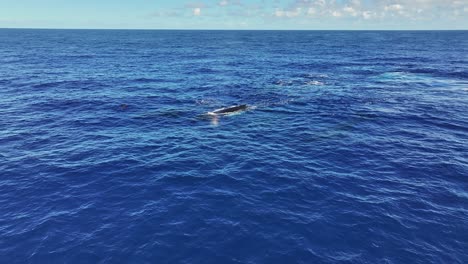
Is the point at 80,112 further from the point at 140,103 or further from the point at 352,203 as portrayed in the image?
the point at 352,203

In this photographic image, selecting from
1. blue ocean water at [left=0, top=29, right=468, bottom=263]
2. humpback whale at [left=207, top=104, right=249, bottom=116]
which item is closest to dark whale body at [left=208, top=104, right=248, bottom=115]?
humpback whale at [left=207, top=104, right=249, bottom=116]

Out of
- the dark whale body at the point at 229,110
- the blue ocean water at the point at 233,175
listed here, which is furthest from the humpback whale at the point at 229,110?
the blue ocean water at the point at 233,175

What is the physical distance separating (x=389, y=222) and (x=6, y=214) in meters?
32.7

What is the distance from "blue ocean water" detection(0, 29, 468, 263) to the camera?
25.9 m

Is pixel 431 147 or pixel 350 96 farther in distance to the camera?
pixel 350 96

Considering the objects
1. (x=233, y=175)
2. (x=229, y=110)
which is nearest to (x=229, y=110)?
(x=229, y=110)

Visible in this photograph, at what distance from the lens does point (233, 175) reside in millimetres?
37094

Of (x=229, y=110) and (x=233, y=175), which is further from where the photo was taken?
(x=229, y=110)

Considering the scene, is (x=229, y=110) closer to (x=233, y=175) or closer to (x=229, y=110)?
(x=229, y=110)

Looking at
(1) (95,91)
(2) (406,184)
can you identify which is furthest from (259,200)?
(1) (95,91)

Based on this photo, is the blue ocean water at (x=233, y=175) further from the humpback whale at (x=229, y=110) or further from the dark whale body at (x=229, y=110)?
the dark whale body at (x=229, y=110)

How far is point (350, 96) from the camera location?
69.1 meters

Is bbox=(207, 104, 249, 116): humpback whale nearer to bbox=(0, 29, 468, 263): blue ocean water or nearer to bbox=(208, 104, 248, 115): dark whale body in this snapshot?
bbox=(208, 104, 248, 115): dark whale body

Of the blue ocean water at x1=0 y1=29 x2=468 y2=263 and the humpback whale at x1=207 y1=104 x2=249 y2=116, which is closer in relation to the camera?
the blue ocean water at x1=0 y1=29 x2=468 y2=263
